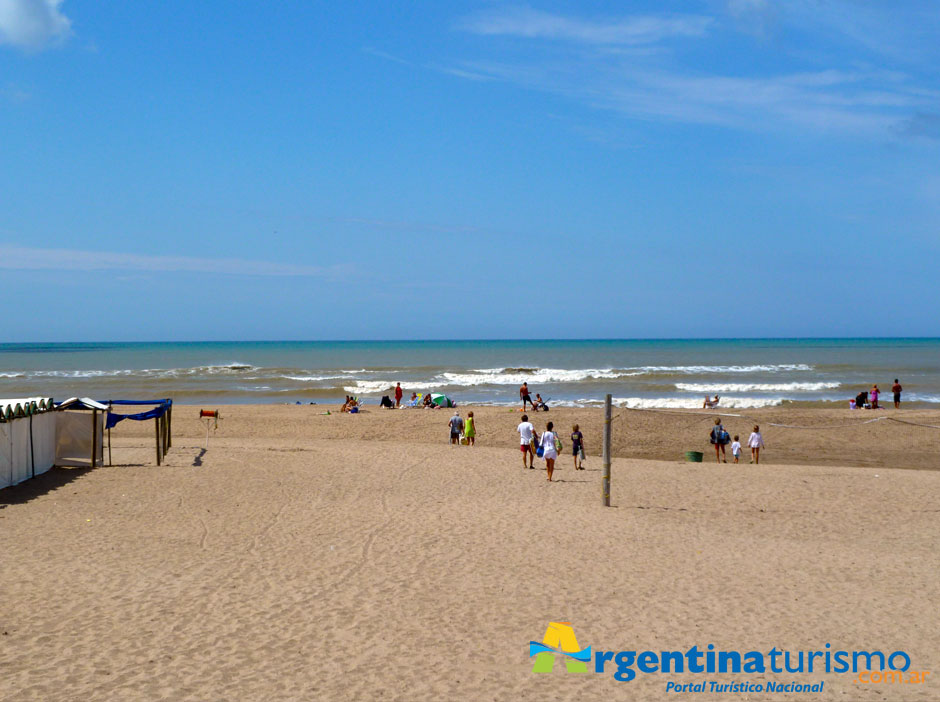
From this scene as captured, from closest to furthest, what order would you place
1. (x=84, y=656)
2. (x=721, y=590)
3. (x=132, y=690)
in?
(x=132, y=690) → (x=84, y=656) → (x=721, y=590)

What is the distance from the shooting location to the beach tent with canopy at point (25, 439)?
1484cm

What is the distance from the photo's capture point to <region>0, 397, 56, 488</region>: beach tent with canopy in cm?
1484

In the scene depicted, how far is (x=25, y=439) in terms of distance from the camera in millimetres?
15781

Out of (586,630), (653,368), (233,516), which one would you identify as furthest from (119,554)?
(653,368)

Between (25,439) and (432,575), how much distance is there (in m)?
10.6

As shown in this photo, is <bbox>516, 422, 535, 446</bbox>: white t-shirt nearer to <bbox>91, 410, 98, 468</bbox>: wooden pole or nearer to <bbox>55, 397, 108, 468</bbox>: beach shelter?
<bbox>55, 397, 108, 468</bbox>: beach shelter

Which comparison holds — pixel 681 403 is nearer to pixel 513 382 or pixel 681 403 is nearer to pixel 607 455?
pixel 513 382

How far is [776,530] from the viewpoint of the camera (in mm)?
12328

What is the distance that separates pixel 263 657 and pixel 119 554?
4.30 m

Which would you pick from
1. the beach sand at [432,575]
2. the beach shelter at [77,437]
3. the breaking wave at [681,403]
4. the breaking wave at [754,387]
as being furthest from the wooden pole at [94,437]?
the breaking wave at [754,387]

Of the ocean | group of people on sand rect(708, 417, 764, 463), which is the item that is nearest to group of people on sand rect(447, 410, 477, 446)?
group of people on sand rect(708, 417, 764, 463)

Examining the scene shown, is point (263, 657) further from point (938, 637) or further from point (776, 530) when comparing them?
point (776, 530)

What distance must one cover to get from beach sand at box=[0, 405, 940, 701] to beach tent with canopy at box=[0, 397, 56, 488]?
44cm

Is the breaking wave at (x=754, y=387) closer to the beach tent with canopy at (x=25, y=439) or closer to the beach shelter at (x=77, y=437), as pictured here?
the beach shelter at (x=77, y=437)
